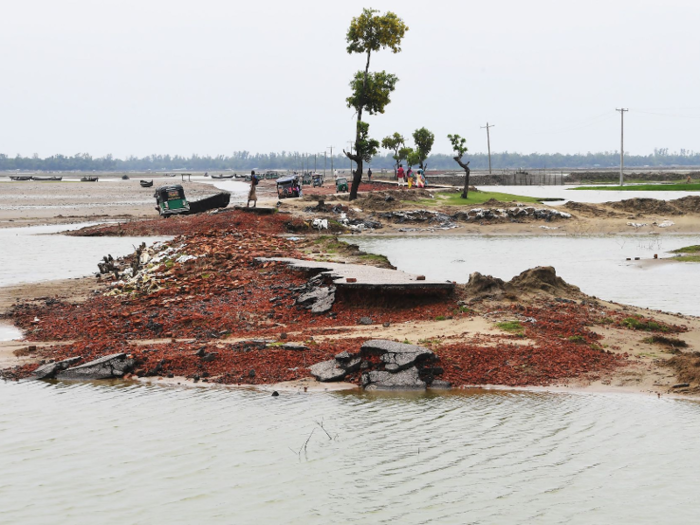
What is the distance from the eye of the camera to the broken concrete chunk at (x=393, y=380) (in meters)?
9.98

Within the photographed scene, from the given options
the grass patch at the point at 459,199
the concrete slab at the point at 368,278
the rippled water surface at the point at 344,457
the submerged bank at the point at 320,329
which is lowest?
the rippled water surface at the point at 344,457

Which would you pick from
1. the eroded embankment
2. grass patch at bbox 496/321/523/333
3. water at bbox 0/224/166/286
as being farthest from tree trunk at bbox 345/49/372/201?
grass patch at bbox 496/321/523/333

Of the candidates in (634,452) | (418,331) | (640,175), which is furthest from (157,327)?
(640,175)

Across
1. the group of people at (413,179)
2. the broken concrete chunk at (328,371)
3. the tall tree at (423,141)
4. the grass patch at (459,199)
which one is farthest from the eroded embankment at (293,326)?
the tall tree at (423,141)

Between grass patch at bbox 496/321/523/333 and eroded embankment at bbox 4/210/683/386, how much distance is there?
0.02 metres

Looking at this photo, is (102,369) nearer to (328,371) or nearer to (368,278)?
(328,371)

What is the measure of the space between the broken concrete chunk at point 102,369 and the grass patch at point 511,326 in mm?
5892

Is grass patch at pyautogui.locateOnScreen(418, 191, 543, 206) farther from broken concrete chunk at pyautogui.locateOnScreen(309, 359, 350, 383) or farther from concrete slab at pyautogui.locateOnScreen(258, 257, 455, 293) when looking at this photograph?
broken concrete chunk at pyautogui.locateOnScreen(309, 359, 350, 383)

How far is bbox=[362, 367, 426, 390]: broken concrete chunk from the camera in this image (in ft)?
32.7

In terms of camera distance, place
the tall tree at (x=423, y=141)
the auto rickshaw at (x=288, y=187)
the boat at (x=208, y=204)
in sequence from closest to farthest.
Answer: the boat at (x=208, y=204) < the auto rickshaw at (x=288, y=187) < the tall tree at (x=423, y=141)

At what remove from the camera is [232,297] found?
15102 mm

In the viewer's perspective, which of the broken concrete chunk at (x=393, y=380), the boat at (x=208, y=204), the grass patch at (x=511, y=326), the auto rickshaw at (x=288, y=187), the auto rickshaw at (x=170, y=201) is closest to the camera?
the broken concrete chunk at (x=393, y=380)

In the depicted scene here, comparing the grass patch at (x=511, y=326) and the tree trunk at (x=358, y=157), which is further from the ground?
the tree trunk at (x=358, y=157)

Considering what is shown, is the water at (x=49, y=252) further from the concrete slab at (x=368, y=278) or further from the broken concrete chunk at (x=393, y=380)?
the broken concrete chunk at (x=393, y=380)
